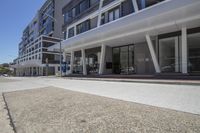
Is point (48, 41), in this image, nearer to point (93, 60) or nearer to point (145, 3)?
point (93, 60)

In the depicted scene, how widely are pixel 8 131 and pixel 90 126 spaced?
2.11 meters

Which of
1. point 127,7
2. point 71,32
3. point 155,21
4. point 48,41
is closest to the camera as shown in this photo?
point 155,21

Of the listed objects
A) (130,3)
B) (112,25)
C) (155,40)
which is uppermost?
(130,3)

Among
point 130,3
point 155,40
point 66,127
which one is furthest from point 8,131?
point 130,3

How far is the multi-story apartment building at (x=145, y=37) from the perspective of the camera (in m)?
16.4

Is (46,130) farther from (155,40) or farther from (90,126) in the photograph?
(155,40)

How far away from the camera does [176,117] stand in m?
5.00

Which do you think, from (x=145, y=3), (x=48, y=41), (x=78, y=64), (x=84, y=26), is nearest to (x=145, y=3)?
(x=145, y=3)

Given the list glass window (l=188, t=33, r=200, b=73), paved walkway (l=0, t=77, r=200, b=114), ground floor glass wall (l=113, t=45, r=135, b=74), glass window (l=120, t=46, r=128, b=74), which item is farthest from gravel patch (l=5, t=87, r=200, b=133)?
glass window (l=120, t=46, r=128, b=74)

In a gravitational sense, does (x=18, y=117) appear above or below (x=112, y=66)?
below

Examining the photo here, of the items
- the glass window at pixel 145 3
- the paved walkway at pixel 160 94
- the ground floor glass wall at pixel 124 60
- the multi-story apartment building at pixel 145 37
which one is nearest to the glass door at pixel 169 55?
the multi-story apartment building at pixel 145 37

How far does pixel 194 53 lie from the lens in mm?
17703

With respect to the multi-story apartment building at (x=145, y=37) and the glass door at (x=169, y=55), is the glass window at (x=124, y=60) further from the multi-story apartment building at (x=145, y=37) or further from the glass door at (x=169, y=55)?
the glass door at (x=169, y=55)

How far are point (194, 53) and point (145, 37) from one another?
5.93m
